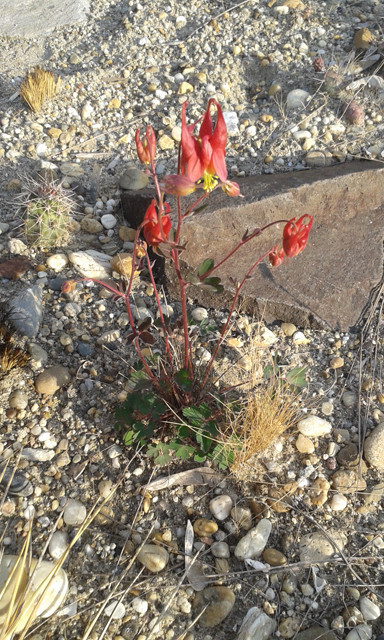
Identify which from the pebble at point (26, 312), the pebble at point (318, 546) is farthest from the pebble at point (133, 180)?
the pebble at point (318, 546)

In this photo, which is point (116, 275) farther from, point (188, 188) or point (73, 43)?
point (73, 43)

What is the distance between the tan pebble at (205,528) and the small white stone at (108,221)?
185 cm

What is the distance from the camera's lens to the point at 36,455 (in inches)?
98.1

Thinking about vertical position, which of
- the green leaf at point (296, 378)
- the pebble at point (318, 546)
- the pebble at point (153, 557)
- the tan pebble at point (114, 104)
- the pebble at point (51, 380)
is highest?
the tan pebble at point (114, 104)

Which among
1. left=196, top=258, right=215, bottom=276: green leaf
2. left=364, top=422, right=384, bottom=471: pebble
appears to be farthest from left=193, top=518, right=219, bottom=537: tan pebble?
left=196, top=258, right=215, bottom=276: green leaf

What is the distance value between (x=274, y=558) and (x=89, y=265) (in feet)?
5.77

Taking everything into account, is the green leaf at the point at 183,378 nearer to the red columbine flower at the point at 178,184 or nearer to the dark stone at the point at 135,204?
the red columbine flower at the point at 178,184

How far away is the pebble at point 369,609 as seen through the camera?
2162 millimetres

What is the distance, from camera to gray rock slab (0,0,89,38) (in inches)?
184

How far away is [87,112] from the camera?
4.10m

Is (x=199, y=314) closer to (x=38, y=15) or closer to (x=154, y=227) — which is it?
(x=154, y=227)

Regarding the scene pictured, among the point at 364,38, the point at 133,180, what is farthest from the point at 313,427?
the point at 364,38

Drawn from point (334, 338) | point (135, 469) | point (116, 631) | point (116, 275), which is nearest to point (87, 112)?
point (116, 275)

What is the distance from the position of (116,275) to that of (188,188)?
1.65 metres
